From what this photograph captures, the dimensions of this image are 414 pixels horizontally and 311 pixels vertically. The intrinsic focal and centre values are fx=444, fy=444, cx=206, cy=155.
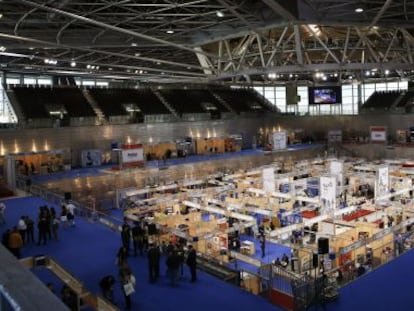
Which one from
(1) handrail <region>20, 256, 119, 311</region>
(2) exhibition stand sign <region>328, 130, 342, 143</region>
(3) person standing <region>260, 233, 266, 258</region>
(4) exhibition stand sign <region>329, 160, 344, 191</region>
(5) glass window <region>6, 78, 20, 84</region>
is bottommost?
(3) person standing <region>260, 233, 266, 258</region>

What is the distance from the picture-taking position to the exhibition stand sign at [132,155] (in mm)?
31891

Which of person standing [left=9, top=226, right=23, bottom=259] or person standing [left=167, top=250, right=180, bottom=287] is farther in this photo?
person standing [left=9, top=226, right=23, bottom=259]

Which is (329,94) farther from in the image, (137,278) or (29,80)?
(137,278)

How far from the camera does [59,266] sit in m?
13.3

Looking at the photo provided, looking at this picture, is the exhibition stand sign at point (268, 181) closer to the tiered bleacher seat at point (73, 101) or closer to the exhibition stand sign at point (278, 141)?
the exhibition stand sign at point (278, 141)

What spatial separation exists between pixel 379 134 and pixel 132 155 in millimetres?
23365

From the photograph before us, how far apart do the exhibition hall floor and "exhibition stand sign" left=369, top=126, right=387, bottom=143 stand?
28.8m

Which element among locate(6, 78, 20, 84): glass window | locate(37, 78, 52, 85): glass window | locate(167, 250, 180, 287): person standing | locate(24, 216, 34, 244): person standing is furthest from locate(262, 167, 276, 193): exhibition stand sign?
locate(37, 78, 52, 85): glass window

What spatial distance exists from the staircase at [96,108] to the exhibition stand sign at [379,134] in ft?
83.0

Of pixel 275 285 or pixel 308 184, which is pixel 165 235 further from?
pixel 308 184

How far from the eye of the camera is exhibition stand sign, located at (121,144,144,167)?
31.9 meters

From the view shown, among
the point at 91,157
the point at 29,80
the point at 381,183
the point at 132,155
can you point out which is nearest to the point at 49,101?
the point at 29,80

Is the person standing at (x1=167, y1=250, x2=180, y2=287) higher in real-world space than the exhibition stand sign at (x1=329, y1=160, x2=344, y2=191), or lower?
lower

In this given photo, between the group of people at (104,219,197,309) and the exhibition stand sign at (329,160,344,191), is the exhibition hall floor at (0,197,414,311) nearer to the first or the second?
the group of people at (104,219,197,309)
